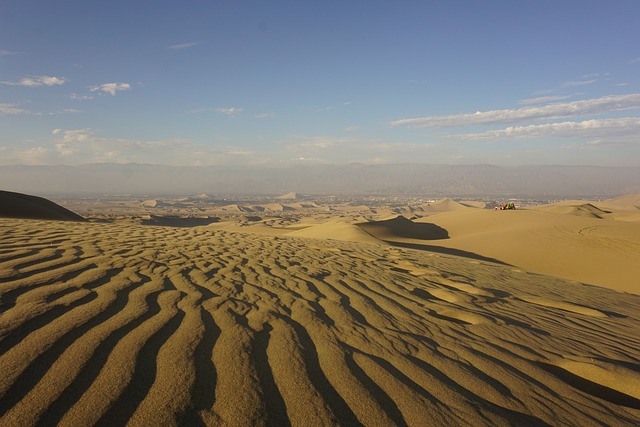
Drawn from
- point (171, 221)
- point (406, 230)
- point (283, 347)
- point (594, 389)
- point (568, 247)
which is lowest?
point (171, 221)

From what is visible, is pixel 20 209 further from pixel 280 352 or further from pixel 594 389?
pixel 594 389

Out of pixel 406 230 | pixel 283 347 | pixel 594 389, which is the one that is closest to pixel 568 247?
pixel 406 230

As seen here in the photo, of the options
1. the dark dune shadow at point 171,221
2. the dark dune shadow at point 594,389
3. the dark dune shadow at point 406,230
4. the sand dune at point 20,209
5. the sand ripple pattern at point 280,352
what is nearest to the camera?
the sand ripple pattern at point 280,352

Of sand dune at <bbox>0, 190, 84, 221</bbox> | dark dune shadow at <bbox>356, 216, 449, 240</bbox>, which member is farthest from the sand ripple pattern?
dark dune shadow at <bbox>356, 216, 449, 240</bbox>

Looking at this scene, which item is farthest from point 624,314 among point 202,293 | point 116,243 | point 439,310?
point 116,243

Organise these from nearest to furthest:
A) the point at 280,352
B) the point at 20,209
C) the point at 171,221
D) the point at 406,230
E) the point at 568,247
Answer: the point at 280,352
the point at 568,247
the point at 20,209
the point at 406,230
the point at 171,221

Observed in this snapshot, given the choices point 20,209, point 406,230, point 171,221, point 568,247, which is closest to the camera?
point 568,247

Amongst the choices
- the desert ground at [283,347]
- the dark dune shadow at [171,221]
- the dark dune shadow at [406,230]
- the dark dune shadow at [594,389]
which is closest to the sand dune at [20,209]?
the dark dune shadow at [171,221]

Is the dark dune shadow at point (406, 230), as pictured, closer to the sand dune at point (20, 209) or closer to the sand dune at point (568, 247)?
the sand dune at point (568, 247)

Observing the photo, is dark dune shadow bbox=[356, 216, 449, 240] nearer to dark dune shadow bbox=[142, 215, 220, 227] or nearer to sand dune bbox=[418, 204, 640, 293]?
A: sand dune bbox=[418, 204, 640, 293]
